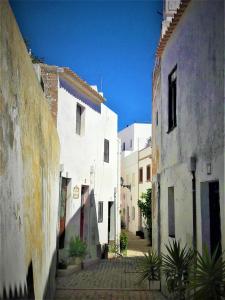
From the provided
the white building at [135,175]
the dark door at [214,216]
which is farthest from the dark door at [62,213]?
the white building at [135,175]

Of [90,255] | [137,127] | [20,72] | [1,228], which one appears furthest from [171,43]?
[137,127]

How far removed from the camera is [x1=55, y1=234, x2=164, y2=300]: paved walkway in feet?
30.6

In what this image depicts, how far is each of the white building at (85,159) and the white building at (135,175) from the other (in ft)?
33.7

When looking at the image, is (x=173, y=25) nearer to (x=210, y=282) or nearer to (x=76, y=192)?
(x=210, y=282)

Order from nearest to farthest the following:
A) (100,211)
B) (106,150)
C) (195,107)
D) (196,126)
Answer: (196,126)
(195,107)
(100,211)
(106,150)

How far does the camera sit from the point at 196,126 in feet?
24.0

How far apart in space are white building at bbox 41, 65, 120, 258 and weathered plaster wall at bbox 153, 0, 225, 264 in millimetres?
5559

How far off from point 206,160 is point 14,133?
163 inches

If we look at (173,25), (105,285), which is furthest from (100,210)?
(173,25)

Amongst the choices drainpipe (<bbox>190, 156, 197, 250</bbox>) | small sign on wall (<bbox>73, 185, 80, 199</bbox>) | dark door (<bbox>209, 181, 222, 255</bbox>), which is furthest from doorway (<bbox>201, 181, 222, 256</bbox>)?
small sign on wall (<bbox>73, 185, 80, 199</bbox>)

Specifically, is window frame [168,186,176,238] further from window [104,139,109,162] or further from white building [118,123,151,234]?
white building [118,123,151,234]

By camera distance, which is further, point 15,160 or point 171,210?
point 171,210

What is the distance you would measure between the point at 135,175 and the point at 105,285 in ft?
80.4

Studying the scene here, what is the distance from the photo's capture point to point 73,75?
1510cm
